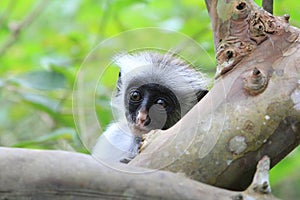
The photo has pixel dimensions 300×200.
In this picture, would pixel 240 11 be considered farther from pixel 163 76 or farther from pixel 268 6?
pixel 163 76

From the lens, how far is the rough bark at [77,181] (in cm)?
132

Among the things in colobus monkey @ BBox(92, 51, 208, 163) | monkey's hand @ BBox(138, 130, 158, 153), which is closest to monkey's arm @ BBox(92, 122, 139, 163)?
colobus monkey @ BBox(92, 51, 208, 163)

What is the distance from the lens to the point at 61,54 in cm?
436

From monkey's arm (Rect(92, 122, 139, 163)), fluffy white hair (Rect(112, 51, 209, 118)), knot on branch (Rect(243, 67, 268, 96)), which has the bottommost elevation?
knot on branch (Rect(243, 67, 268, 96))

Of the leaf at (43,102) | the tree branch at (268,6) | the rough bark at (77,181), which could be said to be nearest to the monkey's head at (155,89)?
the tree branch at (268,6)

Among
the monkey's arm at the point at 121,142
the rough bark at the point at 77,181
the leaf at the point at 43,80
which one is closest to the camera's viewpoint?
the rough bark at the point at 77,181

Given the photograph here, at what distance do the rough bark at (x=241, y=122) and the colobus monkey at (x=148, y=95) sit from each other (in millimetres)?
493

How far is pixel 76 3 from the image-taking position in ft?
14.4

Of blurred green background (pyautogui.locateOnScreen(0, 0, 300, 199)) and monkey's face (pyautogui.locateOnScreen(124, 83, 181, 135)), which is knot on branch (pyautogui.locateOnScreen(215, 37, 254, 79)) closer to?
monkey's face (pyautogui.locateOnScreen(124, 83, 181, 135))

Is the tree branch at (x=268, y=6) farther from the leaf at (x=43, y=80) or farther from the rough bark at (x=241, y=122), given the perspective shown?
the leaf at (x=43, y=80)

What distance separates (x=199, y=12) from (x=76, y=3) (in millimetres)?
852

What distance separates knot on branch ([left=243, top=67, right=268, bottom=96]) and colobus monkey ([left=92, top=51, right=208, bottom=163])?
0.57 m

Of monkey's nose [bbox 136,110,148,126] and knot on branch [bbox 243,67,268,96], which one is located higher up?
monkey's nose [bbox 136,110,148,126]

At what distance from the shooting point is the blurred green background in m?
3.38
